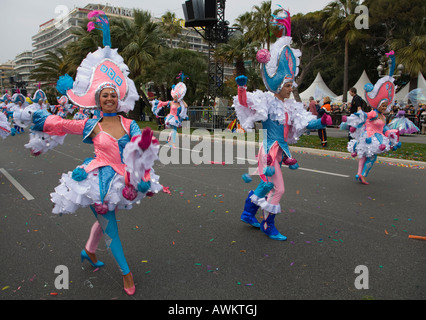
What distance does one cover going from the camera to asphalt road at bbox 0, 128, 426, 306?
9.72ft

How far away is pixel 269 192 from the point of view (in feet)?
13.4

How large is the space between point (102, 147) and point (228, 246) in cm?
190

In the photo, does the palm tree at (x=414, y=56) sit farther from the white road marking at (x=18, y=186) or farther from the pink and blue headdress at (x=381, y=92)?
the white road marking at (x=18, y=186)

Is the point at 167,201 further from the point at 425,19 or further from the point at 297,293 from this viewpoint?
the point at 425,19

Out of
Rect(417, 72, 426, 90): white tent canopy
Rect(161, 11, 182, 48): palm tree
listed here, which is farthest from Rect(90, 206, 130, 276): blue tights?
Rect(161, 11, 182, 48): palm tree

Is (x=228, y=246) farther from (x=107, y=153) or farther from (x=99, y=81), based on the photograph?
(x=99, y=81)

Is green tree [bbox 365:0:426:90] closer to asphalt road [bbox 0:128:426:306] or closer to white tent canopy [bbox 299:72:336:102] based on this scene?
white tent canopy [bbox 299:72:336:102]

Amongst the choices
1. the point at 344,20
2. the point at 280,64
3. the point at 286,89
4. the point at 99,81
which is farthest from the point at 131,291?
the point at 344,20

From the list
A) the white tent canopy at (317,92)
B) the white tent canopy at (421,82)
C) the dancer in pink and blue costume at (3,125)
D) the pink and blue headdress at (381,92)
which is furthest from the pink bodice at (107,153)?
the white tent canopy at (317,92)

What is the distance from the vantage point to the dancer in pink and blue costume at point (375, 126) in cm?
639

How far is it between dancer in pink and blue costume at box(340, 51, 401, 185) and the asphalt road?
75cm

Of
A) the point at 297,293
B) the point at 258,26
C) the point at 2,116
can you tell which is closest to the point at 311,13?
the point at 258,26

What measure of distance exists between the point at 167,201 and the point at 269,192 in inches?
88.2

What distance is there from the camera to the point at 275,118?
3977 millimetres
